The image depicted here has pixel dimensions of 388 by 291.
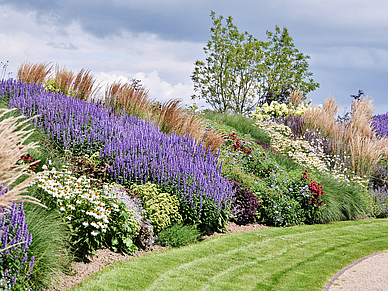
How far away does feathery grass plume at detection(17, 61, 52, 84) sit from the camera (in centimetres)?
1085

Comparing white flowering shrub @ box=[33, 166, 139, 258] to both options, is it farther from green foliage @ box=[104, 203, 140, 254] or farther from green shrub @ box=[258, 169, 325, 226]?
green shrub @ box=[258, 169, 325, 226]

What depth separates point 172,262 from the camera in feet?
17.8

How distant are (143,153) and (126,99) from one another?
3.20m

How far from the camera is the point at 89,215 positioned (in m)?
5.09

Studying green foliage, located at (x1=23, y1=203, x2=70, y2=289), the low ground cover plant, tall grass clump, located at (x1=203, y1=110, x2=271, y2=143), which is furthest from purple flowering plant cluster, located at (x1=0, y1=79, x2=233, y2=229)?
tall grass clump, located at (x1=203, y1=110, x2=271, y2=143)

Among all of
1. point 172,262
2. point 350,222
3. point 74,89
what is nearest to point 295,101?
point 350,222

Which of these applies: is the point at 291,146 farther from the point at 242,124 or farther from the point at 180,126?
the point at 180,126

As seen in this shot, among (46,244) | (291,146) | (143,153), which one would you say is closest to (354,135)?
(291,146)

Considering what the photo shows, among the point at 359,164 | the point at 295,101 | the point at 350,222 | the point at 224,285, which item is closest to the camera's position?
the point at 224,285

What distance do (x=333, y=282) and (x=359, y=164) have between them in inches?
299

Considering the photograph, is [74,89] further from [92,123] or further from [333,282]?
[333,282]

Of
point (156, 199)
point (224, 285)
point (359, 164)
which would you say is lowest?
point (224, 285)

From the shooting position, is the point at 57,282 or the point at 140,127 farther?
the point at 140,127

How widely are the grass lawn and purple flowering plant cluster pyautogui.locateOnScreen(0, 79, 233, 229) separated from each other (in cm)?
76
